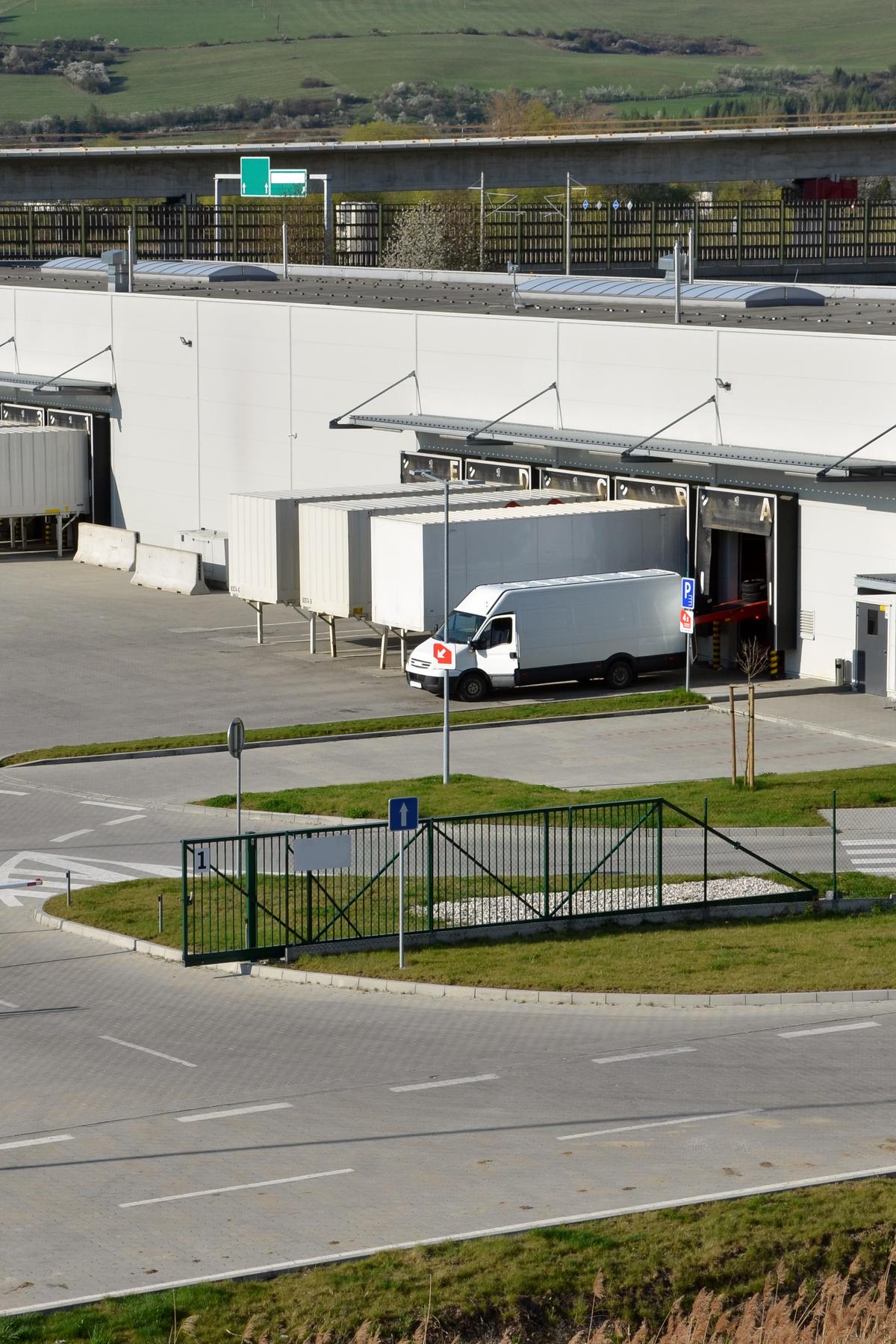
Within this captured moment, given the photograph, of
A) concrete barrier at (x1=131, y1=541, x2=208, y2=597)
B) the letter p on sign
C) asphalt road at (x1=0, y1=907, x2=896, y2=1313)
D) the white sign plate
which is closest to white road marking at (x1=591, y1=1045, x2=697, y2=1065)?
asphalt road at (x1=0, y1=907, x2=896, y2=1313)

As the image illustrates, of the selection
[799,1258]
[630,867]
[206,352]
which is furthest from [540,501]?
[799,1258]

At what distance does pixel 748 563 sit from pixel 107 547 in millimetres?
21037

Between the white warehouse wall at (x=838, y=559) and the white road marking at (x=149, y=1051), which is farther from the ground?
the white warehouse wall at (x=838, y=559)

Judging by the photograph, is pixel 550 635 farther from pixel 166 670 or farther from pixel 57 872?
pixel 57 872

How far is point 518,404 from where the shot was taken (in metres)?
47.9

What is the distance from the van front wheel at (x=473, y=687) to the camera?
40.3 meters

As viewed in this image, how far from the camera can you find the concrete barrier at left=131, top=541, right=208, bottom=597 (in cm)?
5366

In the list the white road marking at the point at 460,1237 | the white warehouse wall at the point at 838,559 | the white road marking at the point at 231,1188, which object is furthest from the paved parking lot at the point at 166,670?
the white road marking at the point at 460,1237

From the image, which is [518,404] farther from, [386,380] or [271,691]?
[271,691]

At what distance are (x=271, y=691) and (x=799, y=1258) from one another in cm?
2698

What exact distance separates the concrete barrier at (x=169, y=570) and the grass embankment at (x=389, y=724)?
15.9m

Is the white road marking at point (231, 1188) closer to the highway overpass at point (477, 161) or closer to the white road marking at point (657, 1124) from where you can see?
the white road marking at point (657, 1124)

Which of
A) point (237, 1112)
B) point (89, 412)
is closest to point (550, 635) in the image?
point (237, 1112)

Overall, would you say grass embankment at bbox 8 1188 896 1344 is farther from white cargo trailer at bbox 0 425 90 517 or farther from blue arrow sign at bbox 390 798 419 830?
white cargo trailer at bbox 0 425 90 517
